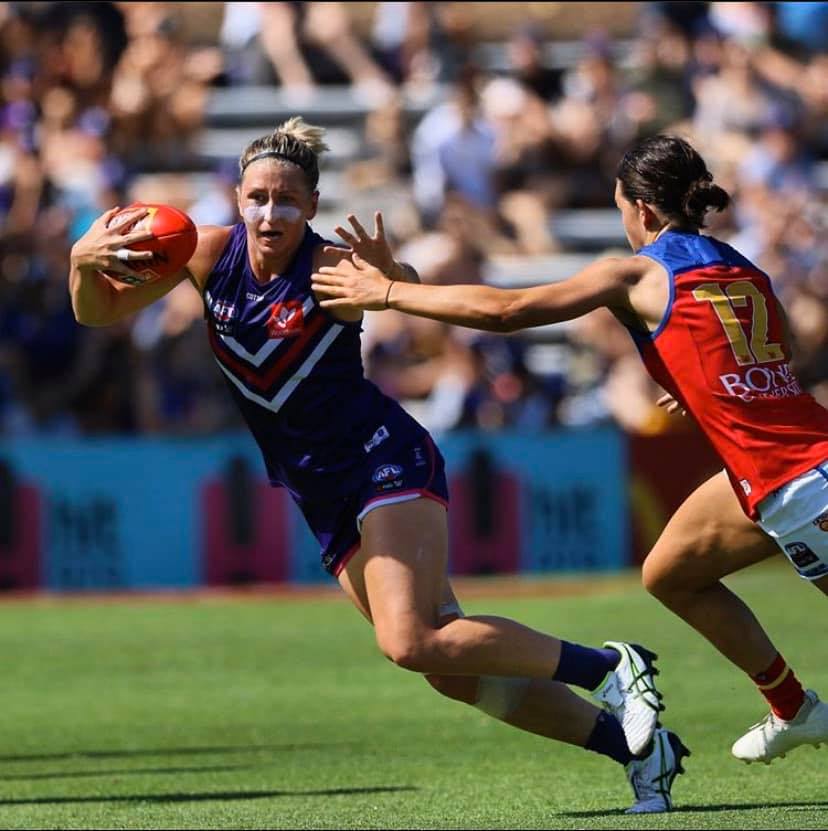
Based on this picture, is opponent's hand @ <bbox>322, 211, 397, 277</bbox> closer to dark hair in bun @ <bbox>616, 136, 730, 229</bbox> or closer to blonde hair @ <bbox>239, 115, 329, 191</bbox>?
blonde hair @ <bbox>239, 115, 329, 191</bbox>

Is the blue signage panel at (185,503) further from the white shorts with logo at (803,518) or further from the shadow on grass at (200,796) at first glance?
the white shorts with logo at (803,518)

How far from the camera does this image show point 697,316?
5.80m

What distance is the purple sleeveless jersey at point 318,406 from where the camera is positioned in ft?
20.5

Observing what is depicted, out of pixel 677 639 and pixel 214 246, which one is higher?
pixel 214 246

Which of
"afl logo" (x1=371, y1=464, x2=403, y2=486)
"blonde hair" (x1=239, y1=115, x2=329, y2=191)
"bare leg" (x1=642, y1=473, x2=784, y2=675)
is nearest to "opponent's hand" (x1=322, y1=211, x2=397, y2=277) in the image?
"blonde hair" (x1=239, y1=115, x2=329, y2=191)

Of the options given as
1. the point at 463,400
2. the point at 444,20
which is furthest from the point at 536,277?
the point at 444,20

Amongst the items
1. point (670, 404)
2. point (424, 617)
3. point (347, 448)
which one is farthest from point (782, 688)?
point (347, 448)

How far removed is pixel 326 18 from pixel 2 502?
661 cm

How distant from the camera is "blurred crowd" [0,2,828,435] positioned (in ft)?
49.5

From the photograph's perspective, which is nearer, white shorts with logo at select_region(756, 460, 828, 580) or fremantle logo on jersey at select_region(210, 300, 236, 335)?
white shorts with logo at select_region(756, 460, 828, 580)

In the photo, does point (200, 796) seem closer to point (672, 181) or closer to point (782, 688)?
point (782, 688)

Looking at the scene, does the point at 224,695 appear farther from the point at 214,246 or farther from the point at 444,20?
the point at 444,20

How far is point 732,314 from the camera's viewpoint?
230 inches

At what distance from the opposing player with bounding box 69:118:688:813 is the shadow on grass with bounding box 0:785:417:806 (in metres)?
0.61
